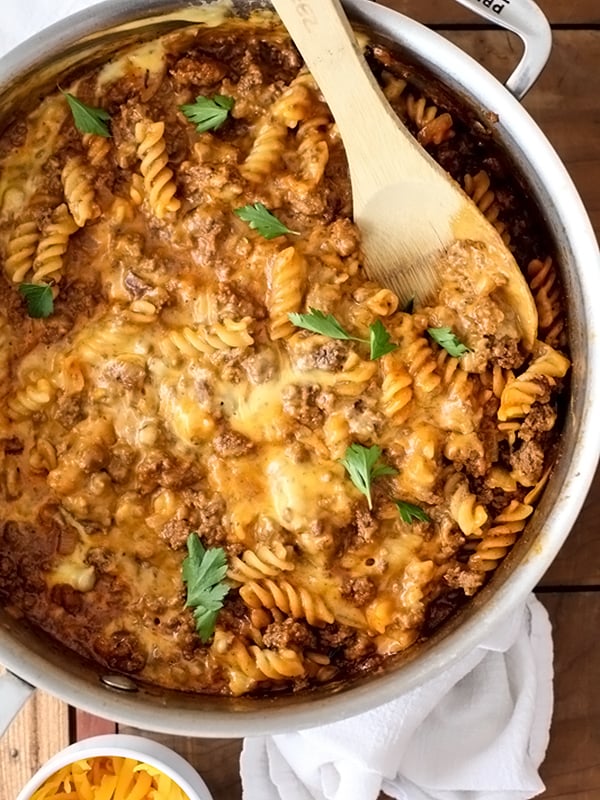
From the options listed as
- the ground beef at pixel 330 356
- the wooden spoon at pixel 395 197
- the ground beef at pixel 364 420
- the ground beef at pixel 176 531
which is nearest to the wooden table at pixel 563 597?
the wooden spoon at pixel 395 197

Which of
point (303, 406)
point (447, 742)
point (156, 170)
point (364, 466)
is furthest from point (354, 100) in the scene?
point (447, 742)

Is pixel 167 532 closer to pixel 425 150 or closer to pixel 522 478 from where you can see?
pixel 522 478

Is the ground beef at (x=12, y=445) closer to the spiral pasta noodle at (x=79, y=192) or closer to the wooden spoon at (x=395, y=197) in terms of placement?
the spiral pasta noodle at (x=79, y=192)

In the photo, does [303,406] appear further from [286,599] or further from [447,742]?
[447,742]

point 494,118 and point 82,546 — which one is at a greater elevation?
point 494,118

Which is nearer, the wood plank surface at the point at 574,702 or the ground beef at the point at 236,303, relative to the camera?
the ground beef at the point at 236,303

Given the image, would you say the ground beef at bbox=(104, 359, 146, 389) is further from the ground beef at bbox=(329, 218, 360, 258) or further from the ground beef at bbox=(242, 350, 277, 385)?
the ground beef at bbox=(329, 218, 360, 258)

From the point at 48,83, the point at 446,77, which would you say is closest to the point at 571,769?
the point at 446,77
